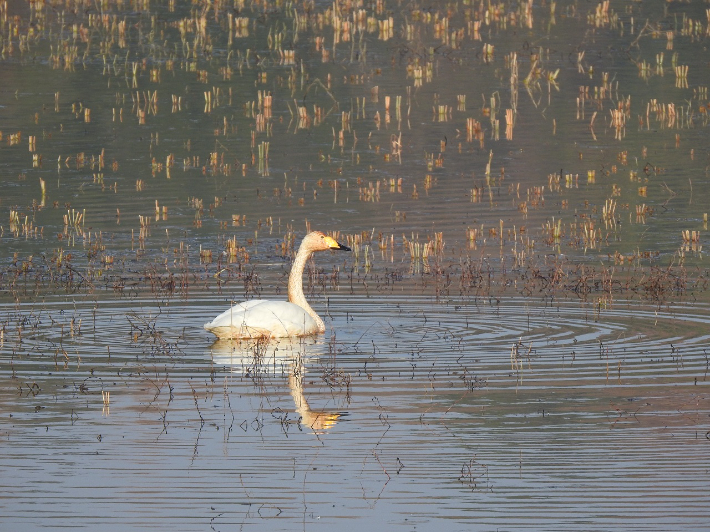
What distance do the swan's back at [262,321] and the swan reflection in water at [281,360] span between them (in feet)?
0.36

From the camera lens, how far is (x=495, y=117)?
31.1 metres

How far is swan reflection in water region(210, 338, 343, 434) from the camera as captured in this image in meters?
11.1

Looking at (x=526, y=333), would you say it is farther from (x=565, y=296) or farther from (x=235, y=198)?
(x=235, y=198)

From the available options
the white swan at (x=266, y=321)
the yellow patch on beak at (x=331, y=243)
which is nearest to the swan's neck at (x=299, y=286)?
the white swan at (x=266, y=321)

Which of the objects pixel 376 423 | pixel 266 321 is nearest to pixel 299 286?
pixel 266 321

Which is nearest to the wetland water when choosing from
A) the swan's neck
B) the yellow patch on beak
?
the swan's neck

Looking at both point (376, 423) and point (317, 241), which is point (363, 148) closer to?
point (317, 241)

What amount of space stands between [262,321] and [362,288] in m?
3.04

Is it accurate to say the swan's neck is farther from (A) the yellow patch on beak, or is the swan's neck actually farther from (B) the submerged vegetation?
(B) the submerged vegetation

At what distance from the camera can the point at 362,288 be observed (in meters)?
17.1

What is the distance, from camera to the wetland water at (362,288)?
927 cm

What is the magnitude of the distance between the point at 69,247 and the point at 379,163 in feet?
26.9

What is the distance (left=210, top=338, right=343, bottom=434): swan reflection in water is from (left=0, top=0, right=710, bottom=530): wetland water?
6 centimetres

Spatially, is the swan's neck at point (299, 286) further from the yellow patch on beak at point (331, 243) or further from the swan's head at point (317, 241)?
the yellow patch on beak at point (331, 243)
